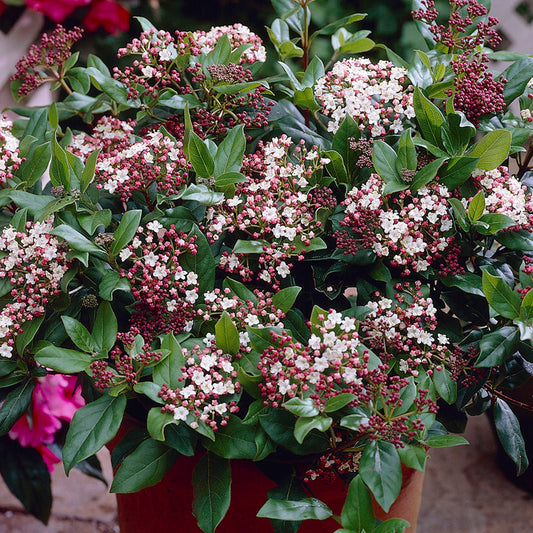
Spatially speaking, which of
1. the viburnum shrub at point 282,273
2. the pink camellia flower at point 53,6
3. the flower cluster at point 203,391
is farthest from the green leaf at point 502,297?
the pink camellia flower at point 53,6

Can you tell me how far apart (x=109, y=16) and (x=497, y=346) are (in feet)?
6.27

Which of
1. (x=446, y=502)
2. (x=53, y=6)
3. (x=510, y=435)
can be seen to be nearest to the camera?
(x=510, y=435)

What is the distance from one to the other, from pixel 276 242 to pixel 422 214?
19 centimetres

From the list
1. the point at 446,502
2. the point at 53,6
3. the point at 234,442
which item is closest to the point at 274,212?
the point at 234,442

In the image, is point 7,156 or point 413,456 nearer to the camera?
point 413,456

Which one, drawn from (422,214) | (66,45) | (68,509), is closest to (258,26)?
(66,45)

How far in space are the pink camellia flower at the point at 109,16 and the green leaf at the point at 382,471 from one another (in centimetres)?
190

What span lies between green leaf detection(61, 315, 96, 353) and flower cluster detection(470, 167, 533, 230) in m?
0.51

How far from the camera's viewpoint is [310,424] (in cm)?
72

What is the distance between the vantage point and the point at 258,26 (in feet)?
8.52

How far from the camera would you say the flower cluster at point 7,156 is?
96 centimetres

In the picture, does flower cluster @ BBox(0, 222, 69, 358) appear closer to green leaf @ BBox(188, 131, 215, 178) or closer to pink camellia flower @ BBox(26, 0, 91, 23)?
green leaf @ BBox(188, 131, 215, 178)

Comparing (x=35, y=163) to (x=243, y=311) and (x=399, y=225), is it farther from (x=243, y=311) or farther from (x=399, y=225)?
(x=399, y=225)

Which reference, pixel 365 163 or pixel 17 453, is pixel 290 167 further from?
pixel 17 453
